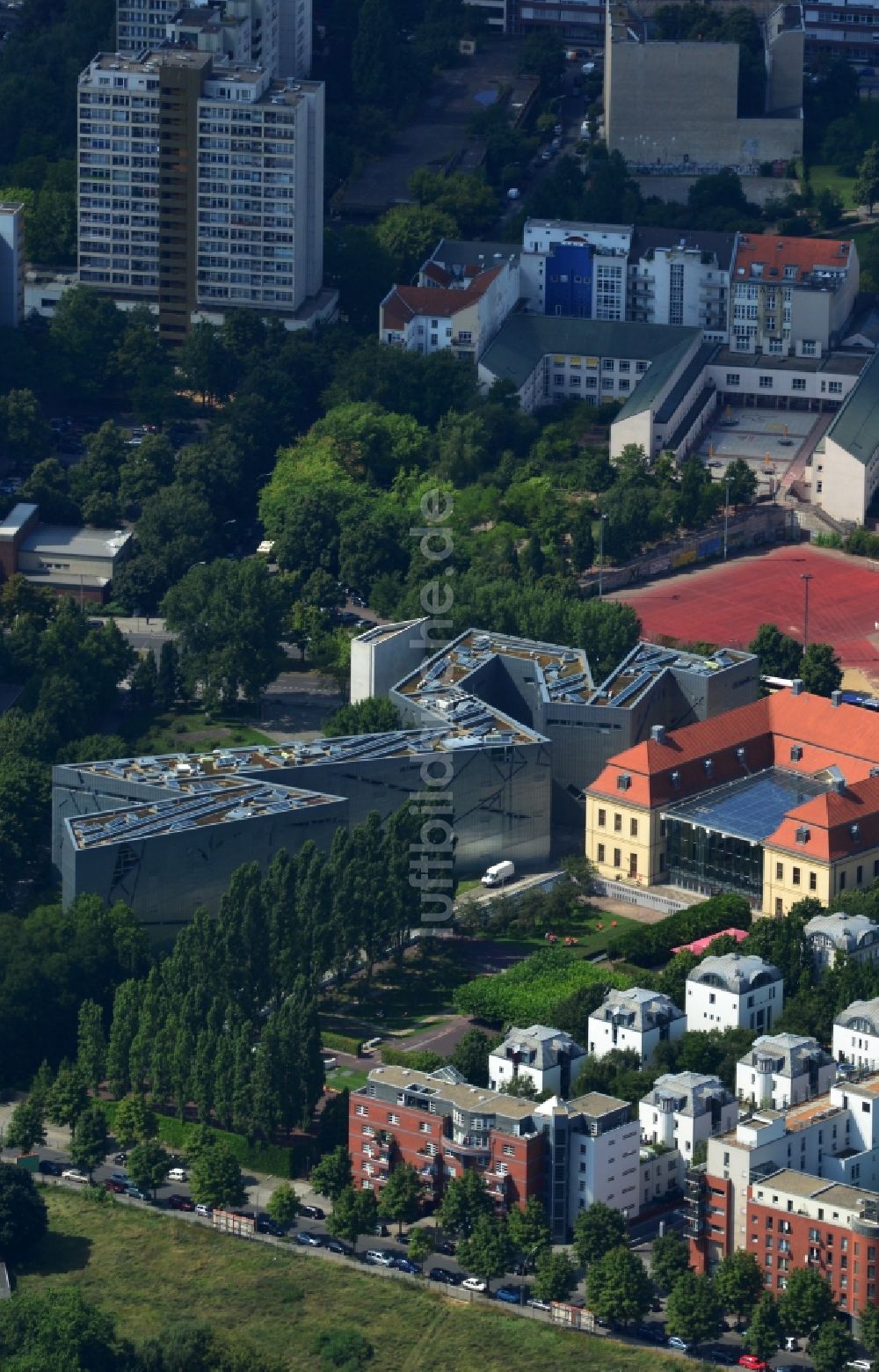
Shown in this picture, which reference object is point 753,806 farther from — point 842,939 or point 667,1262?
point 667,1262

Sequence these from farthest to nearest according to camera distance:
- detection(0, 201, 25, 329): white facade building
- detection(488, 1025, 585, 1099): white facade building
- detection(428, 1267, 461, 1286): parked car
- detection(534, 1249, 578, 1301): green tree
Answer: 1. detection(0, 201, 25, 329): white facade building
2. detection(488, 1025, 585, 1099): white facade building
3. detection(428, 1267, 461, 1286): parked car
4. detection(534, 1249, 578, 1301): green tree

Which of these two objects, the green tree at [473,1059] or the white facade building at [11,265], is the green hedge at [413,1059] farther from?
the white facade building at [11,265]

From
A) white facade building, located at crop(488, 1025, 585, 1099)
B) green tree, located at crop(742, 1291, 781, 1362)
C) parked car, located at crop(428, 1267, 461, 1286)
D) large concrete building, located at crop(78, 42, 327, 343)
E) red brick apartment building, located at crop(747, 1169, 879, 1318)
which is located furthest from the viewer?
large concrete building, located at crop(78, 42, 327, 343)

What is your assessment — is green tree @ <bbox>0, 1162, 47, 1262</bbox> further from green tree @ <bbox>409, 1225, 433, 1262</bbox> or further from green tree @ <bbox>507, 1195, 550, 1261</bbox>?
green tree @ <bbox>507, 1195, 550, 1261</bbox>

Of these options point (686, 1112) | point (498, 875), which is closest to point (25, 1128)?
point (686, 1112)

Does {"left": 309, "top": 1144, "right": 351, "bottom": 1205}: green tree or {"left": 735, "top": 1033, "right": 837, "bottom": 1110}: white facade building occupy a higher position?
{"left": 735, "top": 1033, "right": 837, "bottom": 1110}: white facade building

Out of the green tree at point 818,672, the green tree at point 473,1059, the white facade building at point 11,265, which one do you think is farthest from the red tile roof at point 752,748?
the white facade building at point 11,265

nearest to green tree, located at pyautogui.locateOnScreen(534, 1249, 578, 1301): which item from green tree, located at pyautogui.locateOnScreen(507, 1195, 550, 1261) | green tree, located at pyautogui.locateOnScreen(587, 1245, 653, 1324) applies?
green tree, located at pyautogui.locateOnScreen(587, 1245, 653, 1324)
